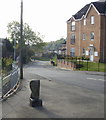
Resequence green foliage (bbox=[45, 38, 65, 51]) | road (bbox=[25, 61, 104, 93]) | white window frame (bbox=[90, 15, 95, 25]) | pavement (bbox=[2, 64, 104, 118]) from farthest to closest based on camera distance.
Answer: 1. green foliage (bbox=[45, 38, 65, 51])
2. white window frame (bbox=[90, 15, 95, 25])
3. road (bbox=[25, 61, 104, 93])
4. pavement (bbox=[2, 64, 104, 118])

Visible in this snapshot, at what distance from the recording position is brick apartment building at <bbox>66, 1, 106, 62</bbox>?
4156 cm

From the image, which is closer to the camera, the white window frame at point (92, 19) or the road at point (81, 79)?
the road at point (81, 79)

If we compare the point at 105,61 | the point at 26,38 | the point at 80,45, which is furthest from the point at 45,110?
the point at 26,38

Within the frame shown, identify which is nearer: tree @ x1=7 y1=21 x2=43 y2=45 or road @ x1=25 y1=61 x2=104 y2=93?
road @ x1=25 y1=61 x2=104 y2=93

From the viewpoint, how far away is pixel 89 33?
1761 inches

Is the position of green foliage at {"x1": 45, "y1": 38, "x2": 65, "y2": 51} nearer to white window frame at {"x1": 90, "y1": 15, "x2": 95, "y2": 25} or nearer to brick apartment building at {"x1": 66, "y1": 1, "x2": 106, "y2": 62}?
brick apartment building at {"x1": 66, "y1": 1, "x2": 106, "y2": 62}

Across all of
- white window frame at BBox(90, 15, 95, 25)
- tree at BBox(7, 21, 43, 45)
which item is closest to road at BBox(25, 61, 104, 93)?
white window frame at BBox(90, 15, 95, 25)

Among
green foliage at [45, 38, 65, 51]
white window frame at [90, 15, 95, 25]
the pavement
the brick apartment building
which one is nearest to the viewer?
the pavement

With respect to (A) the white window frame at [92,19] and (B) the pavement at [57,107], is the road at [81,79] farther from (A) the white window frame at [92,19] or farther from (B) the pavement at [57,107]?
(A) the white window frame at [92,19]

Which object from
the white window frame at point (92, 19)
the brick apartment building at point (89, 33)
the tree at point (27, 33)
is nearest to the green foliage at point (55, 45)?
the tree at point (27, 33)

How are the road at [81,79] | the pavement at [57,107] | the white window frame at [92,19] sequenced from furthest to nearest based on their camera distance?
the white window frame at [92,19] → the road at [81,79] → the pavement at [57,107]

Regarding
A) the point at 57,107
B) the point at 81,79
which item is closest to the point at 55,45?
the point at 81,79

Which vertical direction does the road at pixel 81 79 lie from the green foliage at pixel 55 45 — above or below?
below

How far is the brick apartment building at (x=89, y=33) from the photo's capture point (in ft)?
136
